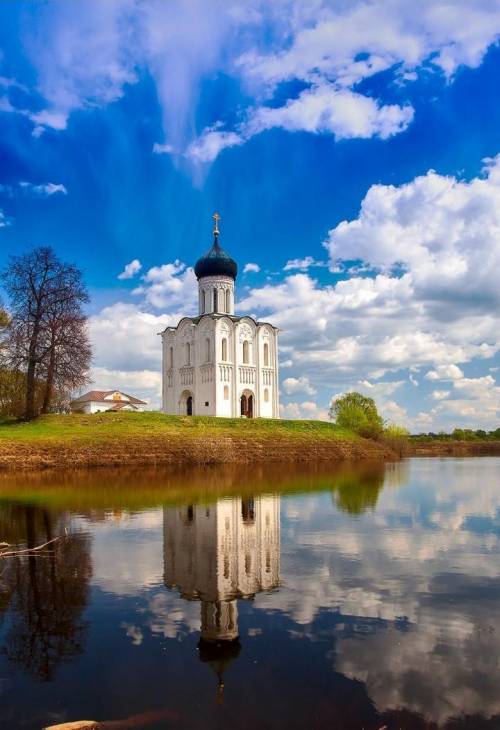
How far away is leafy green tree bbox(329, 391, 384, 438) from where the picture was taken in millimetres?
63550

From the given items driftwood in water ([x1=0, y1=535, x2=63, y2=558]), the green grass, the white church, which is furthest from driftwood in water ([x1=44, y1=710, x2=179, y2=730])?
the white church

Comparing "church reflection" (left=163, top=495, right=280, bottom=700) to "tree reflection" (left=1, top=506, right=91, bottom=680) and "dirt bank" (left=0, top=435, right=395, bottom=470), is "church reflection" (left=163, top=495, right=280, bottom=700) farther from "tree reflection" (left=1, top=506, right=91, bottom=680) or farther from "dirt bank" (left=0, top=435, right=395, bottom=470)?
"dirt bank" (left=0, top=435, right=395, bottom=470)

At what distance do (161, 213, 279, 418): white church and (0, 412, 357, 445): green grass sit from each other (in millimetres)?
10144

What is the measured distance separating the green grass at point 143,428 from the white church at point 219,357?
1014cm

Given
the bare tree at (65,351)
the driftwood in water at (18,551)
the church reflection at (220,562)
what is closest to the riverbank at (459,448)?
the bare tree at (65,351)

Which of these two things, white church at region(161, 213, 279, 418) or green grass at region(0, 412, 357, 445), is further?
white church at region(161, 213, 279, 418)

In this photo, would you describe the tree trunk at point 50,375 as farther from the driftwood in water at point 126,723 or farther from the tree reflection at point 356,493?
the driftwood in water at point 126,723

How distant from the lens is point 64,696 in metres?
5.45

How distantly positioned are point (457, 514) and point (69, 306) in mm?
35407

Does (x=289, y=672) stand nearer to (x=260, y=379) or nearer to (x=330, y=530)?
(x=330, y=530)

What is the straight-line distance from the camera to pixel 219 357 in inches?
2557

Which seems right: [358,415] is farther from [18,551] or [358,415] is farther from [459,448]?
[18,551]

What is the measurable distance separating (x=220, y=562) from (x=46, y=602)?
3265mm

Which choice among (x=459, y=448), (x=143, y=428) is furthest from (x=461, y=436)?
(x=143, y=428)
